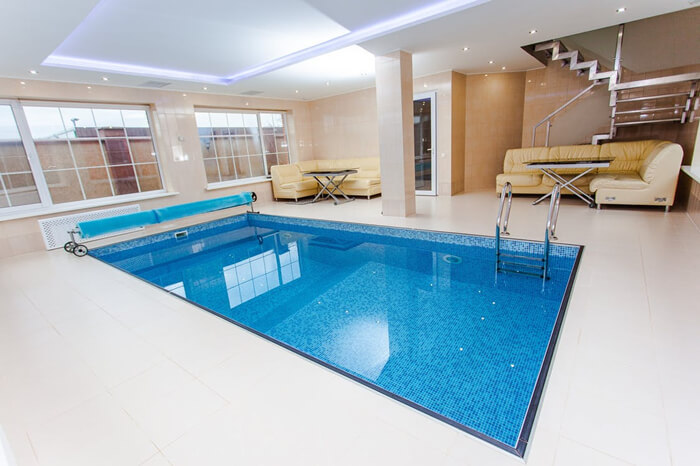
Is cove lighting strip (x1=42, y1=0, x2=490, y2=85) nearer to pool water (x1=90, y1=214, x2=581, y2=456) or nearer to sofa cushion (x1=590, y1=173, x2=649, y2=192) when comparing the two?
pool water (x1=90, y1=214, x2=581, y2=456)

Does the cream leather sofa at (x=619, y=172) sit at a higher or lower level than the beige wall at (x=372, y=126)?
lower

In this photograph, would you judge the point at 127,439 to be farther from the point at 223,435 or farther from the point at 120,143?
the point at 120,143

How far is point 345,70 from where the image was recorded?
5586 mm

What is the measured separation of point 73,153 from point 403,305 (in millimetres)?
6121

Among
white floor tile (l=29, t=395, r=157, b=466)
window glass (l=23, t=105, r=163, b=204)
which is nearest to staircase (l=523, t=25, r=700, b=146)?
white floor tile (l=29, t=395, r=157, b=466)

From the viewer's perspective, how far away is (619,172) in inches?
204

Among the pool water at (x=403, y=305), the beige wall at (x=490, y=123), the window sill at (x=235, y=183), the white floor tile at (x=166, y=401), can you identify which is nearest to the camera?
the white floor tile at (x=166, y=401)

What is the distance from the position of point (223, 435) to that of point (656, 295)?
9.58 ft

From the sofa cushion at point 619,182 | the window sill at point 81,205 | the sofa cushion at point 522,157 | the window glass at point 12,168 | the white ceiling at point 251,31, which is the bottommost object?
the sofa cushion at point 619,182

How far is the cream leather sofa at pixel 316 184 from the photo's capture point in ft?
23.5

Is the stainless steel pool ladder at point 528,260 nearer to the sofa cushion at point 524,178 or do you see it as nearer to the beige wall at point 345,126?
the sofa cushion at point 524,178

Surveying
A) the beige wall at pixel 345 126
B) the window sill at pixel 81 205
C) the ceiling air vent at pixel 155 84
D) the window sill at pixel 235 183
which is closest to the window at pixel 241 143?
the window sill at pixel 235 183

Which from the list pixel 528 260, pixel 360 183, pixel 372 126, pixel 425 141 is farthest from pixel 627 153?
pixel 372 126

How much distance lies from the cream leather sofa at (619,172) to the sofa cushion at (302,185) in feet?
13.9
